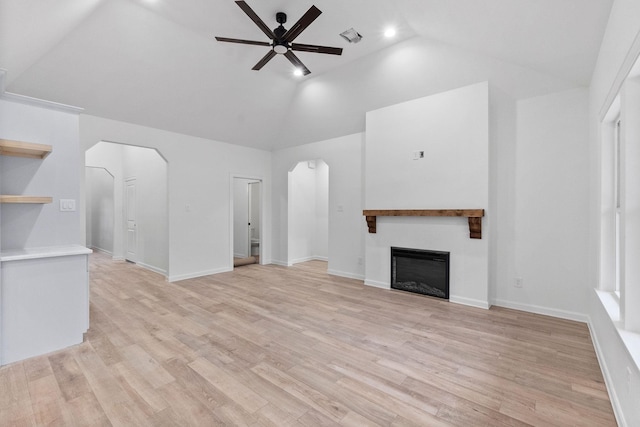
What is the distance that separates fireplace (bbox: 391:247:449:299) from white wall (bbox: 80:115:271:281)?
3.56 meters

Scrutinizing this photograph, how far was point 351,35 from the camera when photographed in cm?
337

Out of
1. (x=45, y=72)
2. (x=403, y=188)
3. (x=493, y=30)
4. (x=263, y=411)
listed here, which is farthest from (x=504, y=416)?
(x=45, y=72)

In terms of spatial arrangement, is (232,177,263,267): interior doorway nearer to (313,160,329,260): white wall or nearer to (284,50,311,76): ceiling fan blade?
(313,160,329,260): white wall

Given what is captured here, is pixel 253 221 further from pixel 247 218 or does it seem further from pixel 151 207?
pixel 151 207

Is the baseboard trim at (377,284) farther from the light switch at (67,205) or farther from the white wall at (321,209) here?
the light switch at (67,205)

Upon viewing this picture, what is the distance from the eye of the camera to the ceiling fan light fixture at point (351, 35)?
10.9 feet

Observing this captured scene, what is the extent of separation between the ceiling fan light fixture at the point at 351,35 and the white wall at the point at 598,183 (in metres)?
2.29

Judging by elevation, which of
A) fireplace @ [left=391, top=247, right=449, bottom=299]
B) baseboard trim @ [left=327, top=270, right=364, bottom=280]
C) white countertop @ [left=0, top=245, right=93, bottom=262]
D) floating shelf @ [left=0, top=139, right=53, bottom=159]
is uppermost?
floating shelf @ [left=0, top=139, right=53, bottom=159]

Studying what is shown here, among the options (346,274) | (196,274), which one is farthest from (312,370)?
(196,274)

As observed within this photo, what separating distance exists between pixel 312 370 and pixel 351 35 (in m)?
3.70

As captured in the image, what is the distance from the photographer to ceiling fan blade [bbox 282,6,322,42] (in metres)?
2.46

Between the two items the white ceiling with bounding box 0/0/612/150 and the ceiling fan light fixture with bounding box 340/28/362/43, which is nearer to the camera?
the white ceiling with bounding box 0/0/612/150

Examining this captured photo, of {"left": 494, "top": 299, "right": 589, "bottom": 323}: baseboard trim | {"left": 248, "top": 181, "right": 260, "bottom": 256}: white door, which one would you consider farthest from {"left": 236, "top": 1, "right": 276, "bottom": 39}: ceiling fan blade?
{"left": 248, "top": 181, "right": 260, "bottom": 256}: white door

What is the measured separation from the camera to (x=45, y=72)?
3344 millimetres
